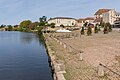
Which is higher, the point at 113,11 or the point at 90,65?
the point at 113,11

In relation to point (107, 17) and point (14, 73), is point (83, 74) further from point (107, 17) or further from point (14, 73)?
point (107, 17)

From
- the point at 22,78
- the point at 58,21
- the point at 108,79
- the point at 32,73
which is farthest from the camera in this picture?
the point at 58,21

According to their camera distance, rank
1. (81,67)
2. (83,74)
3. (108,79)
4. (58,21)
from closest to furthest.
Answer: (108,79)
(83,74)
(81,67)
(58,21)

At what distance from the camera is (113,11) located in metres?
136

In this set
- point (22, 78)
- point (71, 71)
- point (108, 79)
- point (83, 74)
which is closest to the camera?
point (108, 79)

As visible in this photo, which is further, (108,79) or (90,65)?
(90,65)

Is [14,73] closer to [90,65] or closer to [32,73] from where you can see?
[32,73]

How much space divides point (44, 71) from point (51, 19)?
18223cm

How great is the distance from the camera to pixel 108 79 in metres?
11.2

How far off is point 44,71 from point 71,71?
5.50 metres

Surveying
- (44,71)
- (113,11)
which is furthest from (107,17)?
(44,71)

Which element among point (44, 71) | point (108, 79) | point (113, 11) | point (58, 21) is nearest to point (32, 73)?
point (44, 71)

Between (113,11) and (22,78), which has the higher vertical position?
(113,11)

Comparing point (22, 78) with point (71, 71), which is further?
point (22, 78)
